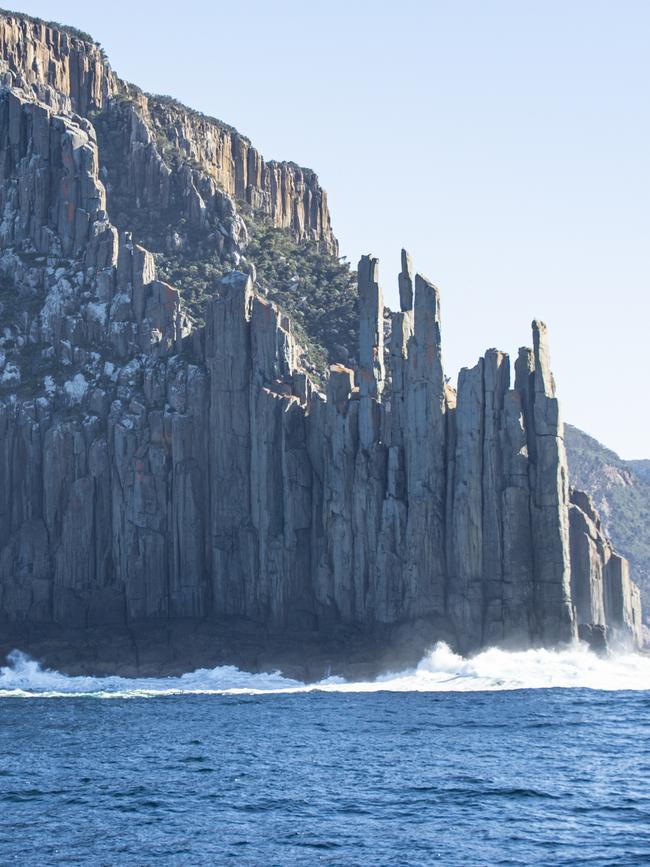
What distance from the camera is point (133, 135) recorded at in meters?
188

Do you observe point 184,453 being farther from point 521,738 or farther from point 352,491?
point 521,738

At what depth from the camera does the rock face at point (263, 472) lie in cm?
13150

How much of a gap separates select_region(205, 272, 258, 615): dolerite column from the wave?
906 centimetres

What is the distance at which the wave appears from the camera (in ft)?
417

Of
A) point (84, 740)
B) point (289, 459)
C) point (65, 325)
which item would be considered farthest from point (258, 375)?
point (84, 740)

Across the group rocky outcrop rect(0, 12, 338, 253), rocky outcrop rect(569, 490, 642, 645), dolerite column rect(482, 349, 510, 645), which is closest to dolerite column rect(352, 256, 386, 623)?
dolerite column rect(482, 349, 510, 645)

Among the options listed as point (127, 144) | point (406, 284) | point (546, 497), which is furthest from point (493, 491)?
point (127, 144)

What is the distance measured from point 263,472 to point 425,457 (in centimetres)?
1491

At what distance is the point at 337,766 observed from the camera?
92188 millimetres

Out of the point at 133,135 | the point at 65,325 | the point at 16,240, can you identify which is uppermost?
the point at 133,135

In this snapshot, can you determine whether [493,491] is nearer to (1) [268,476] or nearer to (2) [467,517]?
(2) [467,517]

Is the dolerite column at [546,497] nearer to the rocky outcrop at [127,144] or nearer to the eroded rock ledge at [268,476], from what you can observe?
the eroded rock ledge at [268,476]

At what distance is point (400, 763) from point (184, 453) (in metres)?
57.0

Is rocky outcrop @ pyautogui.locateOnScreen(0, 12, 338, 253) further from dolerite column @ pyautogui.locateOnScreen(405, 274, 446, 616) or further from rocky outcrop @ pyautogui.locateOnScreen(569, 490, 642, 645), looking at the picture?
rocky outcrop @ pyautogui.locateOnScreen(569, 490, 642, 645)
